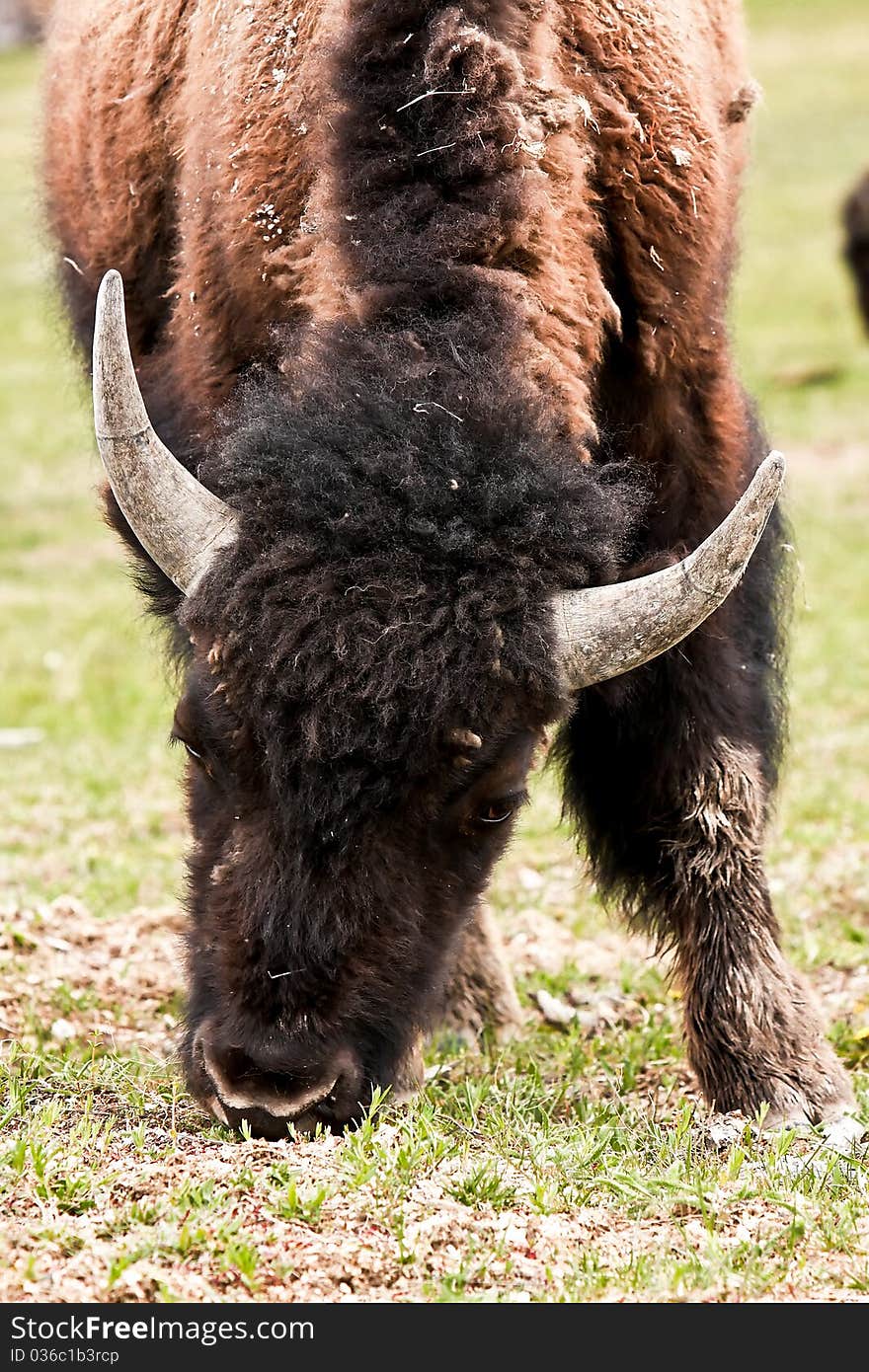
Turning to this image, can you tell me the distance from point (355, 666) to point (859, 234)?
70.8 ft

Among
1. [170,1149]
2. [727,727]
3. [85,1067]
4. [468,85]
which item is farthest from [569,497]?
[85,1067]

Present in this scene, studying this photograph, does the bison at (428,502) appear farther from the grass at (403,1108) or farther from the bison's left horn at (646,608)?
the grass at (403,1108)

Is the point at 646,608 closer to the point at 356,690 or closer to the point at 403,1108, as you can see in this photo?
the point at 356,690

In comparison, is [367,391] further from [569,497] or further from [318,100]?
[318,100]

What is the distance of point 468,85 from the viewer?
4.29 meters

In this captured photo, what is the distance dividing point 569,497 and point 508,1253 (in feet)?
5.58

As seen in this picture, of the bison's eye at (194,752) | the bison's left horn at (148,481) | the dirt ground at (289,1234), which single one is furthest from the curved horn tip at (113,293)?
the dirt ground at (289,1234)

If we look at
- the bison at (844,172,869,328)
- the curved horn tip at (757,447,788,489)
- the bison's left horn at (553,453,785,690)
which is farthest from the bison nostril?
the bison at (844,172,869,328)

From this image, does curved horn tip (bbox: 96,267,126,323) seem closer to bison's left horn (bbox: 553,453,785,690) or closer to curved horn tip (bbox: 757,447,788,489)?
bison's left horn (bbox: 553,453,785,690)

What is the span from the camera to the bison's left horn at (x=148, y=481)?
404 centimetres

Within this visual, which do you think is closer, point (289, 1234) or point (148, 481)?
point (289, 1234)

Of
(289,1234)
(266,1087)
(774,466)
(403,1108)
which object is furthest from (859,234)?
(289,1234)

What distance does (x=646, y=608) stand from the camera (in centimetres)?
403

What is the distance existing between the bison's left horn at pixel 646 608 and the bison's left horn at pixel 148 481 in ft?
2.72
